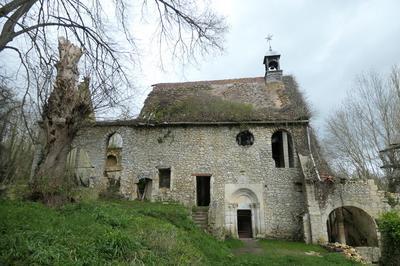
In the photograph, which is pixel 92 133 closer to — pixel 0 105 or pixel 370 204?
pixel 0 105

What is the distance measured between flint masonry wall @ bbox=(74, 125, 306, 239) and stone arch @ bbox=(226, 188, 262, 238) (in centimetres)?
27

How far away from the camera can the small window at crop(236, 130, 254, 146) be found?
55.0 feet

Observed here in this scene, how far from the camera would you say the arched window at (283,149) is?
1652cm

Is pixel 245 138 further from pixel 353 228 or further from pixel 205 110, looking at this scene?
pixel 353 228

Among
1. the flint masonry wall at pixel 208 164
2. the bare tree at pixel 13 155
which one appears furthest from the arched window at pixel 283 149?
the bare tree at pixel 13 155

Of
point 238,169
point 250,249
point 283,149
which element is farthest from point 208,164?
point 250,249

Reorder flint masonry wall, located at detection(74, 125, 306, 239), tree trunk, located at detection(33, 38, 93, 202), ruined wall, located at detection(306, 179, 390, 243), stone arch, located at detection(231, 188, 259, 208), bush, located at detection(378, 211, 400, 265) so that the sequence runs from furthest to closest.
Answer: stone arch, located at detection(231, 188, 259, 208) < flint masonry wall, located at detection(74, 125, 306, 239) < ruined wall, located at detection(306, 179, 390, 243) < tree trunk, located at detection(33, 38, 93, 202) < bush, located at detection(378, 211, 400, 265)

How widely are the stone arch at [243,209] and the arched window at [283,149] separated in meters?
2.70

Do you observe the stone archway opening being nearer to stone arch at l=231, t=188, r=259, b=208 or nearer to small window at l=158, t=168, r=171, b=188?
small window at l=158, t=168, r=171, b=188

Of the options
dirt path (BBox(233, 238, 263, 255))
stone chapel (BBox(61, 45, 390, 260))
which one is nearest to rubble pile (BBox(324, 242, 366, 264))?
stone chapel (BBox(61, 45, 390, 260))

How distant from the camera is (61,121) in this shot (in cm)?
1020

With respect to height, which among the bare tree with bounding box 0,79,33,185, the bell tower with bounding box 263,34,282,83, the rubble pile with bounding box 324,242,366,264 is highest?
the bell tower with bounding box 263,34,282,83

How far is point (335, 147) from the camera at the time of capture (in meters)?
21.7

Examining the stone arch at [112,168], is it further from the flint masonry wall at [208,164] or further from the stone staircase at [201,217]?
the stone staircase at [201,217]
